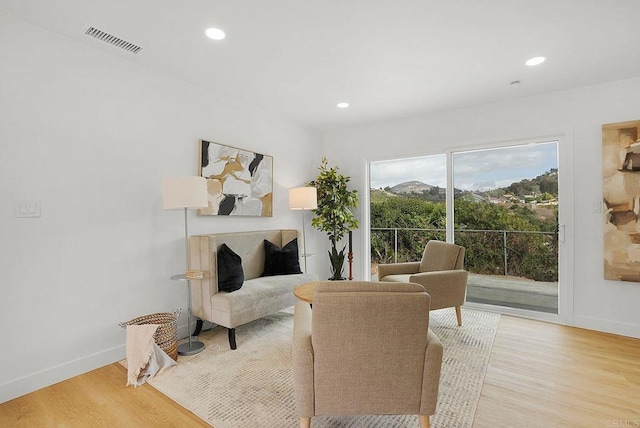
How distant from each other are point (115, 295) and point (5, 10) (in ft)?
7.13

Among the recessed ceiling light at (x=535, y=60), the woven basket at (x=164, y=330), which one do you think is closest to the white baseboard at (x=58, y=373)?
the woven basket at (x=164, y=330)

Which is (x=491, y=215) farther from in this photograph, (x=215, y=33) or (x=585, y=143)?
(x=215, y=33)

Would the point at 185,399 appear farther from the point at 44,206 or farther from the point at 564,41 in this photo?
the point at 564,41

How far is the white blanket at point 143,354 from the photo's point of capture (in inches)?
92.6

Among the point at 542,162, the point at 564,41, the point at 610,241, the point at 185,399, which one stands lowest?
the point at 185,399

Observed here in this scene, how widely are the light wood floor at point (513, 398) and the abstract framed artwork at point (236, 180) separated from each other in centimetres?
176

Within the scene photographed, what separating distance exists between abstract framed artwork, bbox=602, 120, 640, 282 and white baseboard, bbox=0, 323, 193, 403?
181 inches

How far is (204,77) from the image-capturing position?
123 inches

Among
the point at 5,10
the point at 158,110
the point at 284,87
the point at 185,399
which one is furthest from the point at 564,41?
the point at 5,10

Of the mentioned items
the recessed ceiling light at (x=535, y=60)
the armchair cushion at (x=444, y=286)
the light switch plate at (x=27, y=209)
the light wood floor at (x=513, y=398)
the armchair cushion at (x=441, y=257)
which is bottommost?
the light wood floor at (x=513, y=398)

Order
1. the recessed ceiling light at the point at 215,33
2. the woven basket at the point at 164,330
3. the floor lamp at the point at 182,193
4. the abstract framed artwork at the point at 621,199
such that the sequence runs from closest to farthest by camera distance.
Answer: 1. the recessed ceiling light at the point at 215,33
2. the woven basket at the point at 164,330
3. the floor lamp at the point at 182,193
4. the abstract framed artwork at the point at 621,199

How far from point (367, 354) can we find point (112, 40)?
2917 mm

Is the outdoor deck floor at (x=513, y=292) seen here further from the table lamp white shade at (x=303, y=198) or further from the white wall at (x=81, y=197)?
the white wall at (x=81, y=197)

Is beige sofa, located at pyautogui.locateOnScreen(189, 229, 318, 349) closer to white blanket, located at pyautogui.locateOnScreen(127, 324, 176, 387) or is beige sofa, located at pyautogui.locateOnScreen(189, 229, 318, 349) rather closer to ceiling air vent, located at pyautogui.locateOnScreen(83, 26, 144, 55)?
white blanket, located at pyautogui.locateOnScreen(127, 324, 176, 387)
